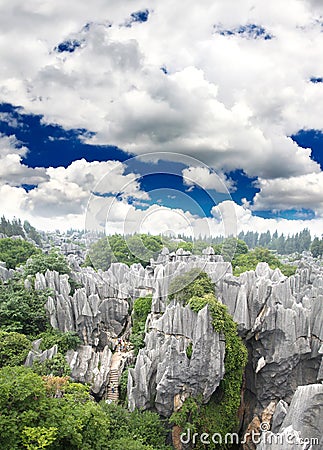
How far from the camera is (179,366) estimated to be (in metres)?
Answer: 11.2

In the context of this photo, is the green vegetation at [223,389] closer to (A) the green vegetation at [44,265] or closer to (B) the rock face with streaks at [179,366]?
(B) the rock face with streaks at [179,366]

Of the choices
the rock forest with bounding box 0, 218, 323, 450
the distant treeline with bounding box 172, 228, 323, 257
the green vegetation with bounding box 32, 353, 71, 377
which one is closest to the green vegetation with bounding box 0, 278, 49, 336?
the rock forest with bounding box 0, 218, 323, 450

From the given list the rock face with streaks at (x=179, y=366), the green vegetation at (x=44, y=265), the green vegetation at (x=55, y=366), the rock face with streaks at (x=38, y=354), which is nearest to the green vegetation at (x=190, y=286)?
the rock face with streaks at (x=179, y=366)

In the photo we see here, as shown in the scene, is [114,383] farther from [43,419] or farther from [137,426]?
[43,419]

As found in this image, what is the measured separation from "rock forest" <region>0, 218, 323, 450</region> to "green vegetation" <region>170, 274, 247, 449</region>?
34 millimetres

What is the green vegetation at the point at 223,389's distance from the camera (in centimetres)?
1150

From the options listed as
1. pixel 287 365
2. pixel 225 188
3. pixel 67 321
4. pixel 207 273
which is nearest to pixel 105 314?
pixel 67 321

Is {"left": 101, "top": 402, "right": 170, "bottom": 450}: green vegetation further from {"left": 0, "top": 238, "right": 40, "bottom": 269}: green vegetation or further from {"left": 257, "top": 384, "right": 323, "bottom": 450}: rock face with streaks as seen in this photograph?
{"left": 0, "top": 238, "right": 40, "bottom": 269}: green vegetation

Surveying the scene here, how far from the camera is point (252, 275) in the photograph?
15.1 meters

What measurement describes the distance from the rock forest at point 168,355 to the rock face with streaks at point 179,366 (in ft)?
0.10

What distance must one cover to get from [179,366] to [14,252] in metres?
23.0

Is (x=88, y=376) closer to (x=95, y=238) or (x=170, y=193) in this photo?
(x=95, y=238)

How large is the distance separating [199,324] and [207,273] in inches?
133

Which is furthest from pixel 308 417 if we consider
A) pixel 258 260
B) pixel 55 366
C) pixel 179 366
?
pixel 258 260
